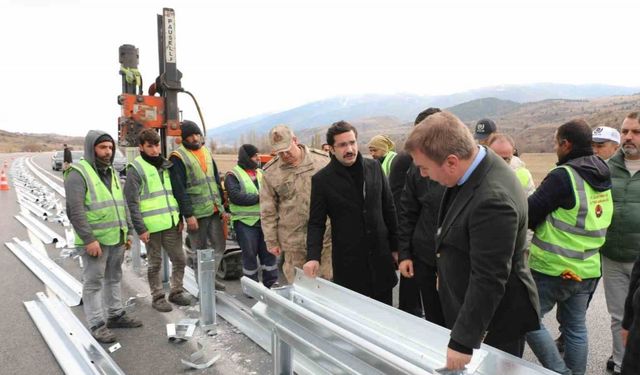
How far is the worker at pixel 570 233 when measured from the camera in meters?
2.87

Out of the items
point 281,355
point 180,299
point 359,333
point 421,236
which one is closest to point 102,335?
point 180,299

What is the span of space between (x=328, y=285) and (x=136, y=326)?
2.70 meters


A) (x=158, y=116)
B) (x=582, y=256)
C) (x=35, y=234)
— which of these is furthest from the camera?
(x=35, y=234)

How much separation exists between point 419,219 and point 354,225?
0.51 meters

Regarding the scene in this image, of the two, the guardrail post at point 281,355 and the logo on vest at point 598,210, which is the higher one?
the logo on vest at point 598,210

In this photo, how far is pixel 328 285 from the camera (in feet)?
8.74

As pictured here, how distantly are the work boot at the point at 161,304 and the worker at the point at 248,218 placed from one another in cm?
93

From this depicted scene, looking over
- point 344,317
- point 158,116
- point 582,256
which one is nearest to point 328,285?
point 344,317

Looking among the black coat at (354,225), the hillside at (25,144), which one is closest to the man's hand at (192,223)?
the black coat at (354,225)

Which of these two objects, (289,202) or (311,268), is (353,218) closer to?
(311,268)

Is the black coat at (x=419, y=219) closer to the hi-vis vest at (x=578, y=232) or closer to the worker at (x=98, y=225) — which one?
the hi-vis vest at (x=578, y=232)

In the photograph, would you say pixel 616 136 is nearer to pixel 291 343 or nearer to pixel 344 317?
pixel 344 317

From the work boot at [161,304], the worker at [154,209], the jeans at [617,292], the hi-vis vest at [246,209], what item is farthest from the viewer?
the hi-vis vest at [246,209]

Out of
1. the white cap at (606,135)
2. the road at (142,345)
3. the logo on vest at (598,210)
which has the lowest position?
the road at (142,345)
